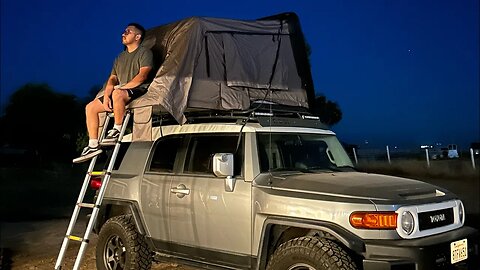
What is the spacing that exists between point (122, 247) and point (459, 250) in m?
3.81

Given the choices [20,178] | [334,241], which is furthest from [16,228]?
[20,178]

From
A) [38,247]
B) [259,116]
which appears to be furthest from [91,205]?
[38,247]

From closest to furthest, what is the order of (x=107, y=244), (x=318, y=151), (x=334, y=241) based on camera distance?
(x=334, y=241)
(x=318, y=151)
(x=107, y=244)

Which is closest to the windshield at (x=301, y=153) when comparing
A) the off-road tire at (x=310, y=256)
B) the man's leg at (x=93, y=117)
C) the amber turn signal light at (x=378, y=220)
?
the off-road tire at (x=310, y=256)

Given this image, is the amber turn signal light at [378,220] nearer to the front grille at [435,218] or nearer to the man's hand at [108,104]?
the front grille at [435,218]

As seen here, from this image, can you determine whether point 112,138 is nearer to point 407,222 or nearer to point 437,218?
point 407,222

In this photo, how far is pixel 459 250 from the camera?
4.95 meters

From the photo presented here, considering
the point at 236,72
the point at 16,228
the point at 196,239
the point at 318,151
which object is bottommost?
the point at 16,228

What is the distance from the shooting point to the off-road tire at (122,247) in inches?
251

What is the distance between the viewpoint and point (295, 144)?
19.7 ft

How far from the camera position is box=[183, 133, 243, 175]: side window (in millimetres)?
5811

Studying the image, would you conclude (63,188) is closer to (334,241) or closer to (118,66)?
(118,66)

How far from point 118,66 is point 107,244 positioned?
2.23m

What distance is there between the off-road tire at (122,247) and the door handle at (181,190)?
0.85 metres
